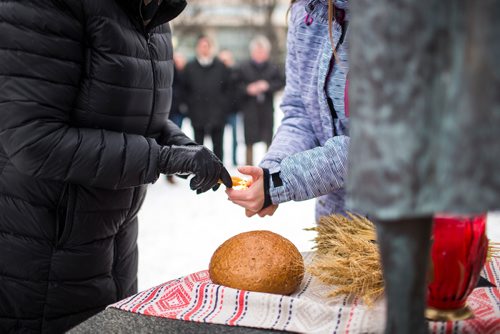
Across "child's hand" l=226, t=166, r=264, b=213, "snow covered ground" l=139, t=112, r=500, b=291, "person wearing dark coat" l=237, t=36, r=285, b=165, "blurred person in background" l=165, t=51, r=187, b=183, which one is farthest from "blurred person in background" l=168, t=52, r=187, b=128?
"child's hand" l=226, t=166, r=264, b=213

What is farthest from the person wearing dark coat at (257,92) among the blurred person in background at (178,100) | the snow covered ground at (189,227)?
the snow covered ground at (189,227)

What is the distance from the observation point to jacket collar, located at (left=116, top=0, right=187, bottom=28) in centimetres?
135

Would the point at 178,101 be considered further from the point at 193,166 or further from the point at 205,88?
the point at 193,166

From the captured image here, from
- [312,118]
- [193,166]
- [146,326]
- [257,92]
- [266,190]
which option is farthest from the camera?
[257,92]

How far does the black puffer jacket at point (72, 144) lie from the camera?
1196mm

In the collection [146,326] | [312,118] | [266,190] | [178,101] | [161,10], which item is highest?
[161,10]

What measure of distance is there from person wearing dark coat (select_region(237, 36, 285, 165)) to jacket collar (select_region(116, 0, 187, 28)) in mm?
5750

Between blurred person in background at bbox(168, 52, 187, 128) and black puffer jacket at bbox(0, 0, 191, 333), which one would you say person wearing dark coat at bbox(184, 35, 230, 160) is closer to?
blurred person in background at bbox(168, 52, 187, 128)

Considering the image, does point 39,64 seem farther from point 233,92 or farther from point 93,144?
point 233,92

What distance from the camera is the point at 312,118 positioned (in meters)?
1.47

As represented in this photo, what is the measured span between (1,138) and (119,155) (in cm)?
26

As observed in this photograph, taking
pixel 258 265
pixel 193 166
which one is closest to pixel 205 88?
pixel 193 166

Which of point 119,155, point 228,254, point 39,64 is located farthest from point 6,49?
point 228,254

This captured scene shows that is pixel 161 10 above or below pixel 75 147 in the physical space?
above
